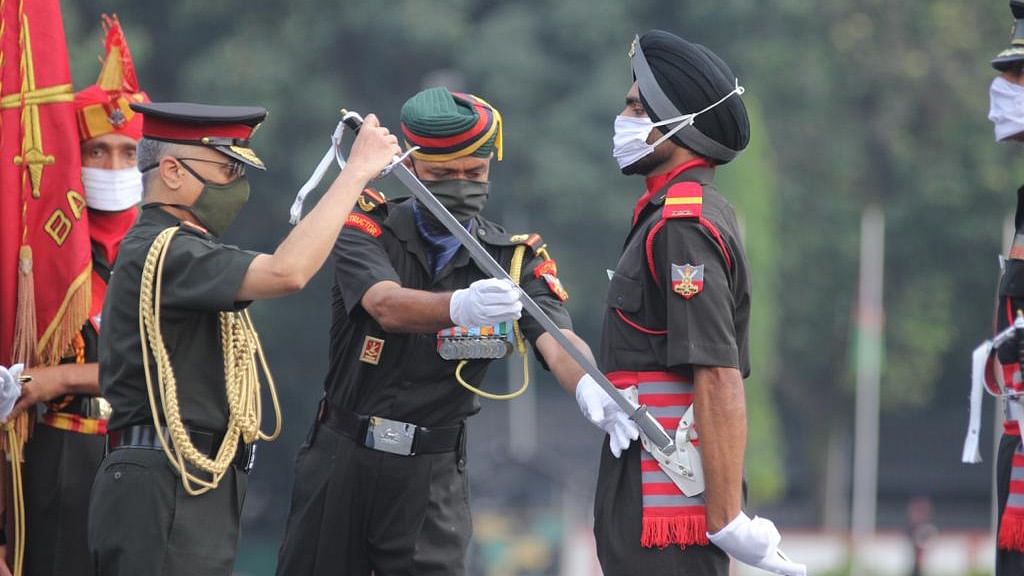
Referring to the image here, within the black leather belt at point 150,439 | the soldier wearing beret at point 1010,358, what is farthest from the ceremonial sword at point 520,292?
the soldier wearing beret at point 1010,358

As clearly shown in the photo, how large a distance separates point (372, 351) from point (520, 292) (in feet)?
2.85

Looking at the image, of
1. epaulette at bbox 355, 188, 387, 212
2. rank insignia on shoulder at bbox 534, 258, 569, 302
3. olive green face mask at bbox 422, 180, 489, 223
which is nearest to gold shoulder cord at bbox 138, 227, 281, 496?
epaulette at bbox 355, 188, 387, 212

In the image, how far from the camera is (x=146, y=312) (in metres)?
6.49

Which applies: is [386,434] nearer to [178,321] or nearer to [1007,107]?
[178,321]

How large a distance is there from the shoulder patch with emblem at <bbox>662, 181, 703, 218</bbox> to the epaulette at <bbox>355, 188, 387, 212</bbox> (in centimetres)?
151

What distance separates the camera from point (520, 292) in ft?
22.0

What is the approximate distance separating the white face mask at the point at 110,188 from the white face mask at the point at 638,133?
2594mm

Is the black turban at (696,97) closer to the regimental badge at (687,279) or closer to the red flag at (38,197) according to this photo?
the regimental badge at (687,279)

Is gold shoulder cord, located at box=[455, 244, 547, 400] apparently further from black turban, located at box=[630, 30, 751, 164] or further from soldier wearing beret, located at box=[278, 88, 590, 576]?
black turban, located at box=[630, 30, 751, 164]

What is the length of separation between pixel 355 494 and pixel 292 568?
40 centimetres

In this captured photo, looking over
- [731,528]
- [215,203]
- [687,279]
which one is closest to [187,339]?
[215,203]

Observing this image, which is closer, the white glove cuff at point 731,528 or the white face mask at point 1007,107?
the white glove cuff at point 731,528

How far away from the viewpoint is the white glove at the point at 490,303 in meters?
6.66

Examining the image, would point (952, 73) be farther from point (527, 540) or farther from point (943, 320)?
point (527, 540)
